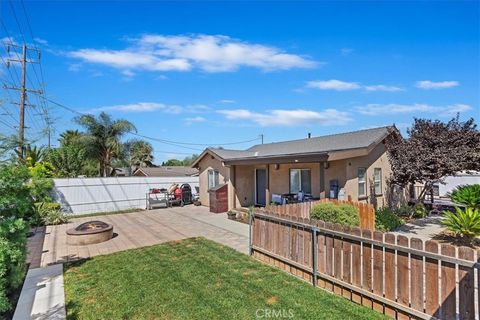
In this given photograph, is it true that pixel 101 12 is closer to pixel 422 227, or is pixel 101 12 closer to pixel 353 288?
pixel 353 288

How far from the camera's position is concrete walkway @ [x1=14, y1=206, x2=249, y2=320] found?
15.7 ft

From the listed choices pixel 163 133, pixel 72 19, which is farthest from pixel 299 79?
pixel 163 133

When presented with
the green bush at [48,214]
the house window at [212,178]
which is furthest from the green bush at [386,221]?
the green bush at [48,214]

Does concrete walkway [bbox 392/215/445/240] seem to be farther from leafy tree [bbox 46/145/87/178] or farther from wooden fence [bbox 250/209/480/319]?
leafy tree [bbox 46/145/87/178]

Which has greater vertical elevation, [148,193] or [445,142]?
[445,142]

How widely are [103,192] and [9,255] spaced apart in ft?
40.3

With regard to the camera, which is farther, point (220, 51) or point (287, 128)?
point (287, 128)

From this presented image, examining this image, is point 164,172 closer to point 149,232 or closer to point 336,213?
point 149,232

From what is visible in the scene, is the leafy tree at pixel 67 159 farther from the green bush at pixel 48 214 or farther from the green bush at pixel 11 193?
the green bush at pixel 11 193

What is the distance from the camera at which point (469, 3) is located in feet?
30.4

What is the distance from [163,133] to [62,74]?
22.1m

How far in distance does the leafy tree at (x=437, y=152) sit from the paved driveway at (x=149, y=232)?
7.06 m

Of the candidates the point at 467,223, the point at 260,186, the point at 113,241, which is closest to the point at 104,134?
the point at 260,186

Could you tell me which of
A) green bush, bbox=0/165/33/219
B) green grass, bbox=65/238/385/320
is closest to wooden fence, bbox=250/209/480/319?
green grass, bbox=65/238/385/320
